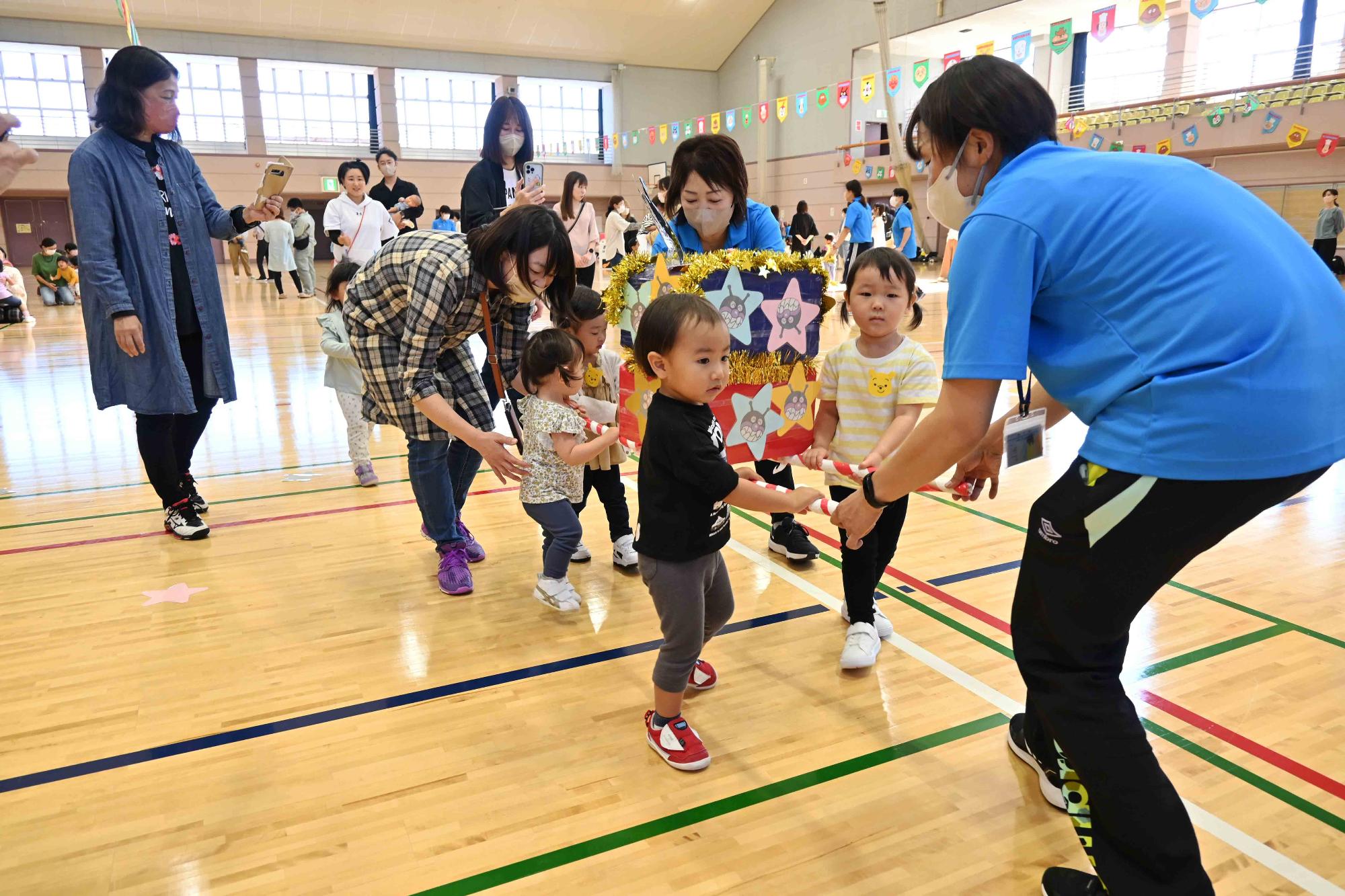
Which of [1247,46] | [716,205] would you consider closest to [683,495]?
[716,205]

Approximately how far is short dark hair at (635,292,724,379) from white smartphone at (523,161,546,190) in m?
1.94

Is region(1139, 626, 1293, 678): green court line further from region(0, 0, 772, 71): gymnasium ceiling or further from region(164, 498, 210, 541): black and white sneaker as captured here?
region(0, 0, 772, 71): gymnasium ceiling

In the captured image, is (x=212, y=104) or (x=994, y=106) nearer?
(x=994, y=106)

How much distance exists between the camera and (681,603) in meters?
1.91

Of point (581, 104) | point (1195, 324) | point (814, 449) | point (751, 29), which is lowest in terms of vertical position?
point (814, 449)

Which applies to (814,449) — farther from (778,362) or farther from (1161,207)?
(1161,207)

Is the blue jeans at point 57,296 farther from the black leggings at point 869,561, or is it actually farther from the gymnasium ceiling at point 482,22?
the black leggings at point 869,561

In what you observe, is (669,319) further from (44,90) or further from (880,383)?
(44,90)

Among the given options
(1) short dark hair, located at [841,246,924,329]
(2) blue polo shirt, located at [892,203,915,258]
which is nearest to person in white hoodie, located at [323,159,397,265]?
(1) short dark hair, located at [841,246,924,329]

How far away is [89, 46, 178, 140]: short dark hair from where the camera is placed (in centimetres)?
302

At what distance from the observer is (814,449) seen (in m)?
2.57

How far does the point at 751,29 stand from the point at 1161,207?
2592cm

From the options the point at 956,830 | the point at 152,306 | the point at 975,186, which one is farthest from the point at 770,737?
the point at 152,306

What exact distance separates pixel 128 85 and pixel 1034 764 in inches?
143
